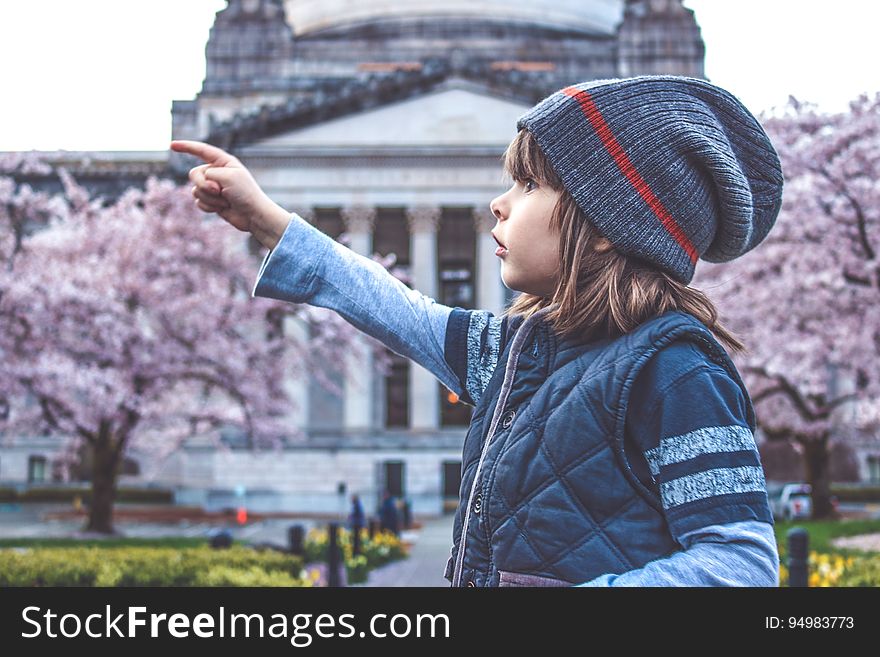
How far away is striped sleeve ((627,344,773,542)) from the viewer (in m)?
2.15

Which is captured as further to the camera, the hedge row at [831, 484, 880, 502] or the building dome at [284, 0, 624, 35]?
the building dome at [284, 0, 624, 35]

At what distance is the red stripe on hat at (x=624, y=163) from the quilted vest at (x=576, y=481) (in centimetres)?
23

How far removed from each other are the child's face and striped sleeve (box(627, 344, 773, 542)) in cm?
47

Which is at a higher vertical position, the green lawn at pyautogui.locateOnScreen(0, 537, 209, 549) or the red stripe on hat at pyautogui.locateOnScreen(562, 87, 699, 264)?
the red stripe on hat at pyautogui.locateOnScreen(562, 87, 699, 264)

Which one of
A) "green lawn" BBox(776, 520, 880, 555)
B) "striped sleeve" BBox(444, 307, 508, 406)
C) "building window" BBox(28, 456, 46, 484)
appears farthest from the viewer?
"building window" BBox(28, 456, 46, 484)

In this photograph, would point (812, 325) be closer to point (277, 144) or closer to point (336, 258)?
point (336, 258)

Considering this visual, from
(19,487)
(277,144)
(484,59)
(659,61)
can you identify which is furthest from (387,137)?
(19,487)

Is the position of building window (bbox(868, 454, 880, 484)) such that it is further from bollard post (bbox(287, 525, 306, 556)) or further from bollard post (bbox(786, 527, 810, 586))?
bollard post (bbox(786, 527, 810, 586))

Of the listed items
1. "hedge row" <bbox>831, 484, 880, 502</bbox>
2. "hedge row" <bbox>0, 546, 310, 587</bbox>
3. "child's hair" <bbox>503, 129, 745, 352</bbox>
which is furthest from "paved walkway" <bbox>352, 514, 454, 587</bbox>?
"hedge row" <bbox>831, 484, 880, 502</bbox>

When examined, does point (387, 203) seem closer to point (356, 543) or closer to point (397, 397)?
point (397, 397)

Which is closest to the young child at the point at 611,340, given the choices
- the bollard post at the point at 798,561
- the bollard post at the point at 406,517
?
the bollard post at the point at 798,561

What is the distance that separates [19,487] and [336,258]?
52.1 metres

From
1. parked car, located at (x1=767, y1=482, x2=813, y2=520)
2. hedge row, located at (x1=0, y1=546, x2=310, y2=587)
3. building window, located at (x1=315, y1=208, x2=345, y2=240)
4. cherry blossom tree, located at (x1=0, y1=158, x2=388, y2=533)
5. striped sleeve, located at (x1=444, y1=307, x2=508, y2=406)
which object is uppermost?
building window, located at (x1=315, y1=208, x2=345, y2=240)

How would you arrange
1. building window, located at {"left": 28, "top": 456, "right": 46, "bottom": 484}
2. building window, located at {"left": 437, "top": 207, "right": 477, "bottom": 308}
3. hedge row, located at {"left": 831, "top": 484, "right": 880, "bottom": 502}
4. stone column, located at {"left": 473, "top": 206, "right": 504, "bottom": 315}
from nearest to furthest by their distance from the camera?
stone column, located at {"left": 473, "top": 206, "right": 504, "bottom": 315}
hedge row, located at {"left": 831, "top": 484, "right": 880, "bottom": 502}
building window, located at {"left": 437, "top": 207, "right": 477, "bottom": 308}
building window, located at {"left": 28, "top": 456, "right": 46, "bottom": 484}
